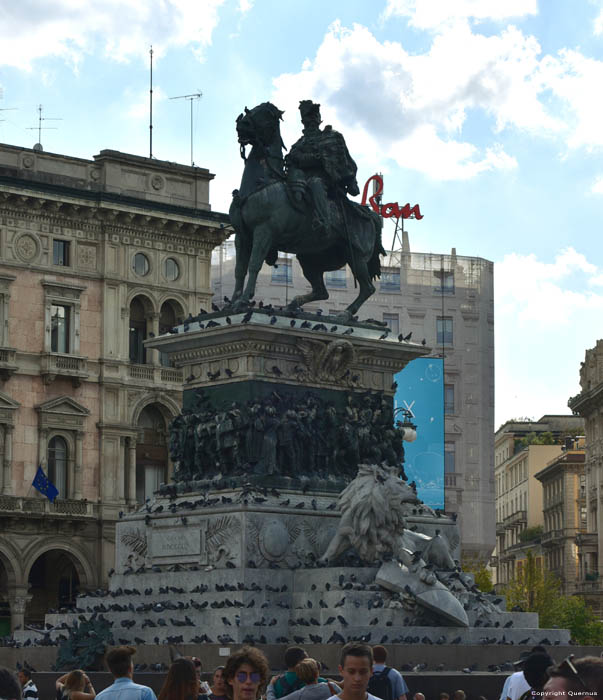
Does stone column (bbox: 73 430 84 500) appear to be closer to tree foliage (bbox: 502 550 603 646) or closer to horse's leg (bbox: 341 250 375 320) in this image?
tree foliage (bbox: 502 550 603 646)

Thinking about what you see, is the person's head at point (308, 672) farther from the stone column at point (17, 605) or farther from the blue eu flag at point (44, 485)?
the stone column at point (17, 605)


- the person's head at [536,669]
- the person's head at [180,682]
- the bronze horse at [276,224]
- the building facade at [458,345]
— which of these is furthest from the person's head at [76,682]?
the building facade at [458,345]

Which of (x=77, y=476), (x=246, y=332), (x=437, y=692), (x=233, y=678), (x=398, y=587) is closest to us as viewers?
(x=233, y=678)

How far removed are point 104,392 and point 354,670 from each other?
62.0m

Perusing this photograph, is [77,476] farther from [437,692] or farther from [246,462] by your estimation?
[437,692]

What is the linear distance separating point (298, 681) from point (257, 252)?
17.4m

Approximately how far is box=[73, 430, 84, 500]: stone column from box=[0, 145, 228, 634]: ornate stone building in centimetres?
7

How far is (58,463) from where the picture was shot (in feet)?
247

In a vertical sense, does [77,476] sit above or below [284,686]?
above

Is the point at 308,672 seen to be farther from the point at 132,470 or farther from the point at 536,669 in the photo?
the point at 132,470

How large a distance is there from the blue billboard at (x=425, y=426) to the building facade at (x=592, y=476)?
33.6 m

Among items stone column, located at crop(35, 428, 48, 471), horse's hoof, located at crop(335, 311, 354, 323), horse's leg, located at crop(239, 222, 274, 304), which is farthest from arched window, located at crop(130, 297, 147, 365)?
horse's leg, located at crop(239, 222, 274, 304)

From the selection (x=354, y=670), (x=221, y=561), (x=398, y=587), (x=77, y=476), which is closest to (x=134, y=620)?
(x=221, y=561)

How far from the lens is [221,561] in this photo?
34344mm
